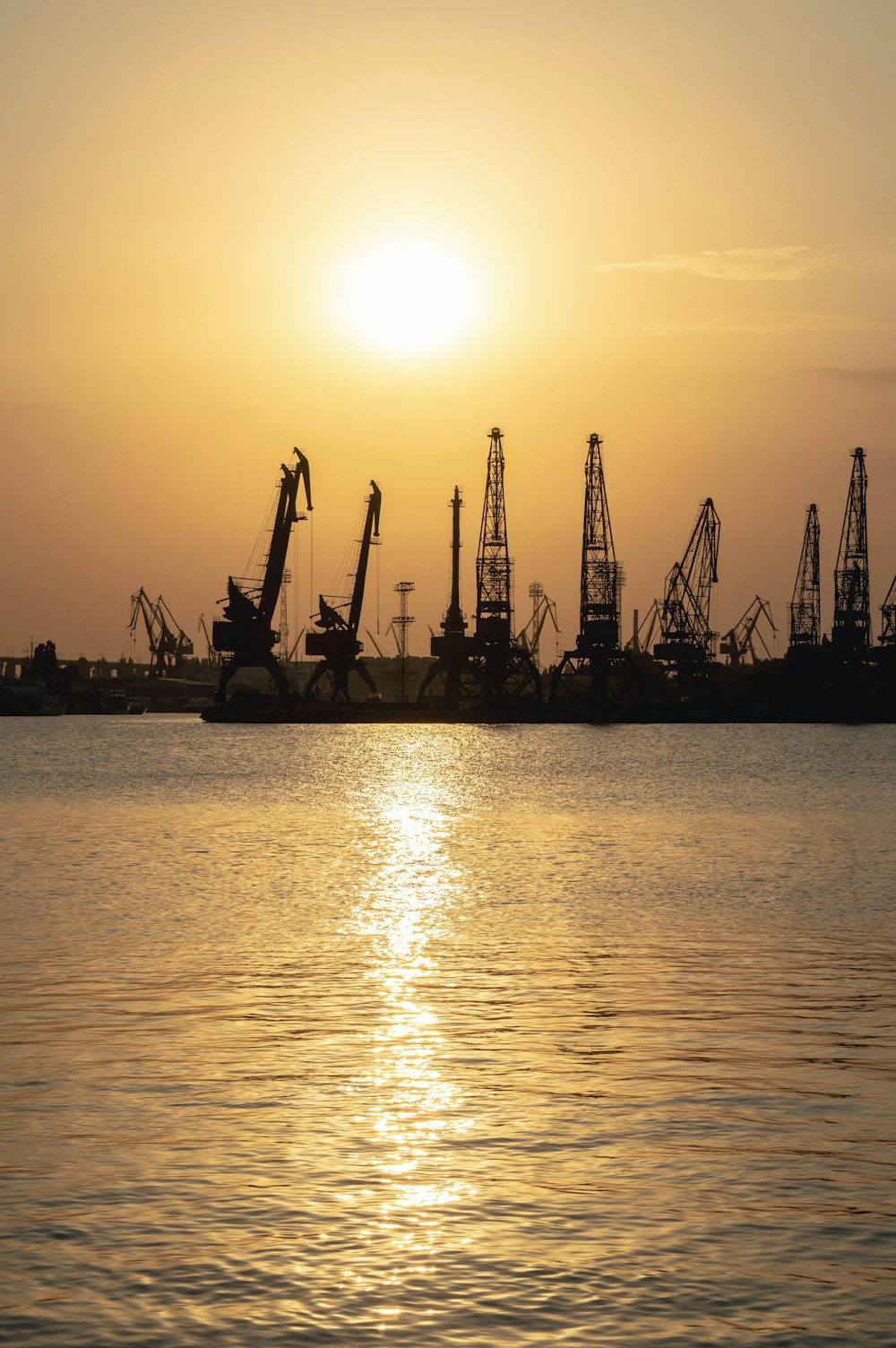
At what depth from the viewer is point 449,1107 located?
1355 centimetres

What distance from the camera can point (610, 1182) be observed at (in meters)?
11.4

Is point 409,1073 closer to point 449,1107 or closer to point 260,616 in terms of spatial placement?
point 449,1107

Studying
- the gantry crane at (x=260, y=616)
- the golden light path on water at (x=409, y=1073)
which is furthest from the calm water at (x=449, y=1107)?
the gantry crane at (x=260, y=616)

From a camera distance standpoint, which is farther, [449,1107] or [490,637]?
[490,637]

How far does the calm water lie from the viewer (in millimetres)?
9188

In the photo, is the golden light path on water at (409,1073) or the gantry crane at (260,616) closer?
the golden light path on water at (409,1073)

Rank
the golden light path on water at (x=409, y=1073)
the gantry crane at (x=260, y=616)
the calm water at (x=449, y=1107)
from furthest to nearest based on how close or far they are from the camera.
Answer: the gantry crane at (x=260, y=616) → the golden light path on water at (x=409, y=1073) → the calm water at (x=449, y=1107)

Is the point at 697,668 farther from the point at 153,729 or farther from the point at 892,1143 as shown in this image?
the point at 892,1143

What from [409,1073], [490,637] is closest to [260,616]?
[490,637]

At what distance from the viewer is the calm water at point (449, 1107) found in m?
9.19

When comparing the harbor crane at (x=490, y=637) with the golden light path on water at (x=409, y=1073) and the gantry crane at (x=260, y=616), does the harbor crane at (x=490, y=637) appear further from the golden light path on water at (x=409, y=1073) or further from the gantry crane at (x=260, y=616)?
the golden light path on water at (x=409, y=1073)

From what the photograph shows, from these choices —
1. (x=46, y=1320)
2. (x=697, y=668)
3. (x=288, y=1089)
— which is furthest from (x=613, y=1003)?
(x=697, y=668)

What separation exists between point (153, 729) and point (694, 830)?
156 metres

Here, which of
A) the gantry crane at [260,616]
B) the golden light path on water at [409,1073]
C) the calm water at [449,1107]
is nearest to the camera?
the calm water at [449,1107]
